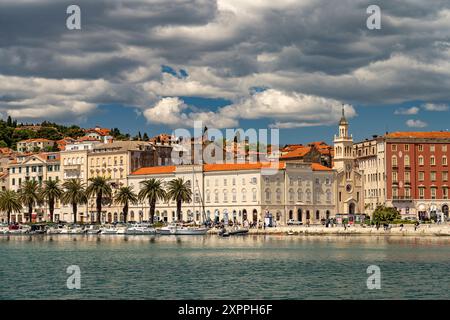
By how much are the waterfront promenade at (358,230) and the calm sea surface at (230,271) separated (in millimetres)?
18306

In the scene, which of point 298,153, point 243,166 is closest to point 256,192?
point 243,166

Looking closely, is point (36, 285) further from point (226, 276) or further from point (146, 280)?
point (226, 276)

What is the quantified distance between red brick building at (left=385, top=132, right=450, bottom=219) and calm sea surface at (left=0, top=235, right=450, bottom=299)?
48.9 meters

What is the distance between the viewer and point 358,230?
125 metres

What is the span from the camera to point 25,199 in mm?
154250

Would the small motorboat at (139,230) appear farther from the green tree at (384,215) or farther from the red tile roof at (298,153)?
the red tile roof at (298,153)

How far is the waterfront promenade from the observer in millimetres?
117062

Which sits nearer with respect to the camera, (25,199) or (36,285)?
(36,285)

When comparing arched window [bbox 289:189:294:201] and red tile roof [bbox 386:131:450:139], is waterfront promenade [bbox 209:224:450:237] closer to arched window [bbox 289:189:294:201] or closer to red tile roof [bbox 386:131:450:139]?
arched window [bbox 289:189:294:201]

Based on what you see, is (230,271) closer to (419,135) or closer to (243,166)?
(243,166)

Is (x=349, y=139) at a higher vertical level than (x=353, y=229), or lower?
higher

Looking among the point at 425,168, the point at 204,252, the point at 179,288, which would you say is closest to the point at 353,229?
the point at 425,168

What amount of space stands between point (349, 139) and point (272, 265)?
3517 inches

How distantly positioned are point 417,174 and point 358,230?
27.5 meters
